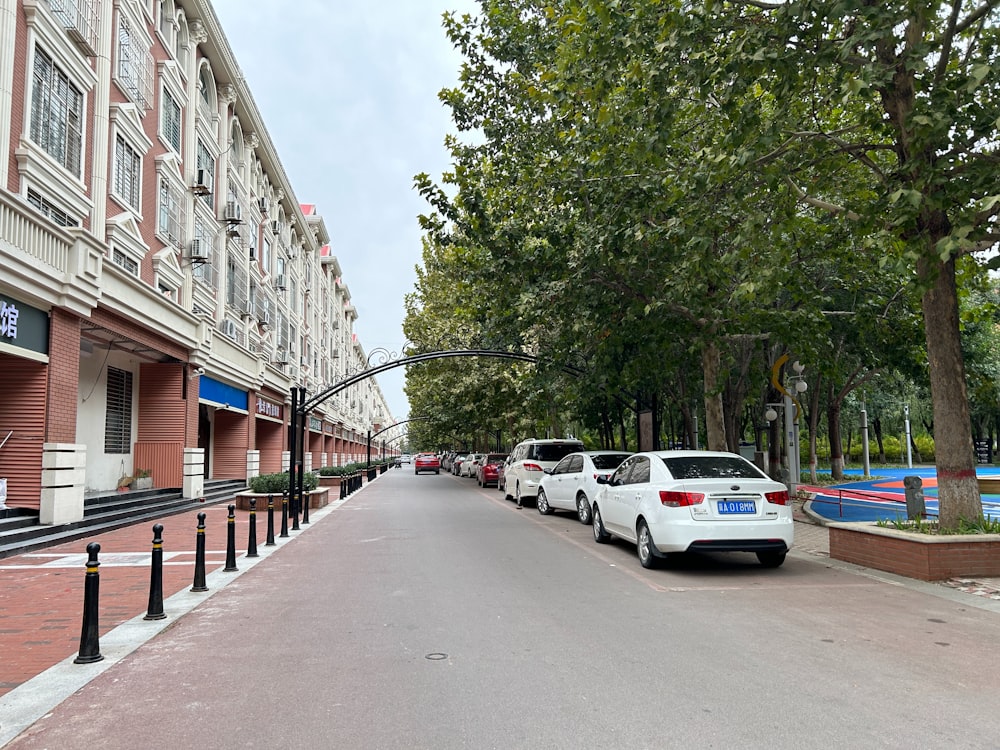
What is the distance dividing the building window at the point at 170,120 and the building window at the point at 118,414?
6.72m

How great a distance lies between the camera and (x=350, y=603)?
7625 millimetres

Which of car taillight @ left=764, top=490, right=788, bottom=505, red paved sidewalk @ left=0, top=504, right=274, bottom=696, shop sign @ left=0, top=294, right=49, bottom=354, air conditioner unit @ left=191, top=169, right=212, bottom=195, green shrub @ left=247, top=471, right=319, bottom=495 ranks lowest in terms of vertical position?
red paved sidewalk @ left=0, top=504, right=274, bottom=696

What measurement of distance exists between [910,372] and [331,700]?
20.3 m

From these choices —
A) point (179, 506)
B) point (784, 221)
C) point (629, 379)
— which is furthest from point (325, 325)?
point (784, 221)

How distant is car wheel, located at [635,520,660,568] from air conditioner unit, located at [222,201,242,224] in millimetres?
20253

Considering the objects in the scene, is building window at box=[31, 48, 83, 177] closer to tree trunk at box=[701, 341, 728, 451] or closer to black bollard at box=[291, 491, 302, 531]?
black bollard at box=[291, 491, 302, 531]

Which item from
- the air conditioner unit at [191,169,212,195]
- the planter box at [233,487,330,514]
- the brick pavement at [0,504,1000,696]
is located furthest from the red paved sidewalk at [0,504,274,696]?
the air conditioner unit at [191,169,212,195]

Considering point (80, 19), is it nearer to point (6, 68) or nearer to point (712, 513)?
point (6, 68)

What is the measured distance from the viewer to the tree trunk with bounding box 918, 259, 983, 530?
357 inches

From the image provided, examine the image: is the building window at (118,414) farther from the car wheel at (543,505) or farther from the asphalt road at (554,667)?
the asphalt road at (554,667)

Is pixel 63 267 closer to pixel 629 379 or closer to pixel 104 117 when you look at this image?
pixel 104 117

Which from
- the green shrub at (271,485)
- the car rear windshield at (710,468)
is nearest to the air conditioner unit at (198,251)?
the green shrub at (271,485)

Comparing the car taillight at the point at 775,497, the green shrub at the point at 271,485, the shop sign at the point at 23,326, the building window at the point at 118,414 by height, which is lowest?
the green shrub at the point at 271,485

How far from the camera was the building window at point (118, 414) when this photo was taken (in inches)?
704
